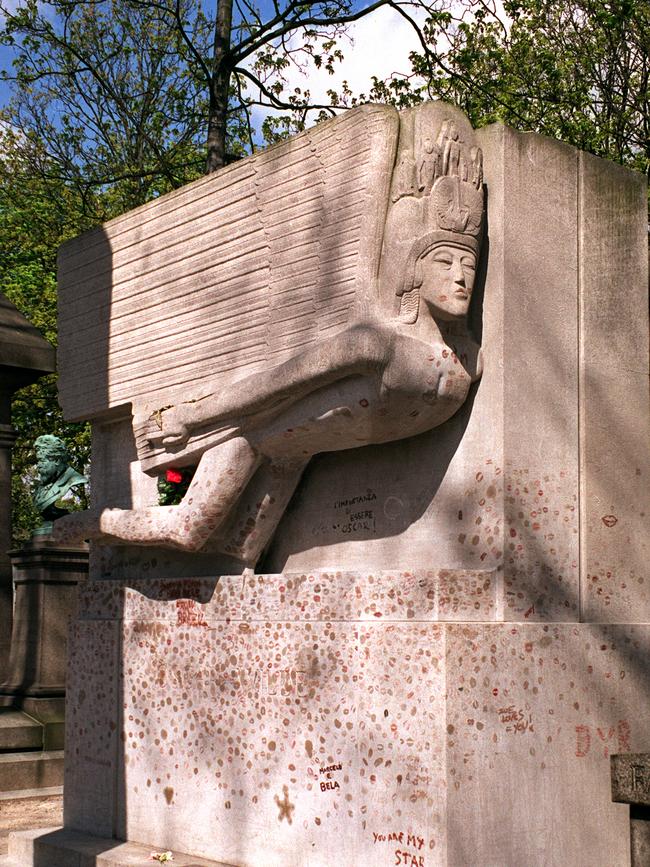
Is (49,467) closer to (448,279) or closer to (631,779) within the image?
(448,279)

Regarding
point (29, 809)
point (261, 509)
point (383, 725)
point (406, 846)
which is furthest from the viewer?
point (29, 809)

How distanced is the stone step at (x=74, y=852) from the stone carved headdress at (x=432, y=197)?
273 cm

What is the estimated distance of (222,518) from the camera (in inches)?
225

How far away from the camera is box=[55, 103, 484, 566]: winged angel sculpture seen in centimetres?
491

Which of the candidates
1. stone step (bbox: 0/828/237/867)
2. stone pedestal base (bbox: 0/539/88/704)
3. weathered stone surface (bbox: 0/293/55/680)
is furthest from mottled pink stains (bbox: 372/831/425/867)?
stone pedestal base (bbox: 0/539/88/704)

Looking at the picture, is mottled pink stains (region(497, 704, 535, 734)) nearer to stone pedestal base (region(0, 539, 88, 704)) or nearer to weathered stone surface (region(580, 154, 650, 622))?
weathered stone surface (region(580, 154, 650, 622))

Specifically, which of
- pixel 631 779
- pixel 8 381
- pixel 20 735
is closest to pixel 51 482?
pixel 8 381

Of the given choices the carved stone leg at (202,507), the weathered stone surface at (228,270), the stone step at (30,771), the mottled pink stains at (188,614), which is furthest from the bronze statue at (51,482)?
the mottled pink stains at (188,614)

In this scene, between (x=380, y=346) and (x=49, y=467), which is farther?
(x=49, y=467)

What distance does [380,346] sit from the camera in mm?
4898

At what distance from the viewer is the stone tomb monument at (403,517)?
464 centimetres

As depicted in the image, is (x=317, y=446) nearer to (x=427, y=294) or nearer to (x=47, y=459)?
(x=427, y=294)

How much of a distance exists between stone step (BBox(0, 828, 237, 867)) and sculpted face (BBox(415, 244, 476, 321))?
2.62 meters

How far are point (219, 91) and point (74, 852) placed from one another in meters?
8.39
